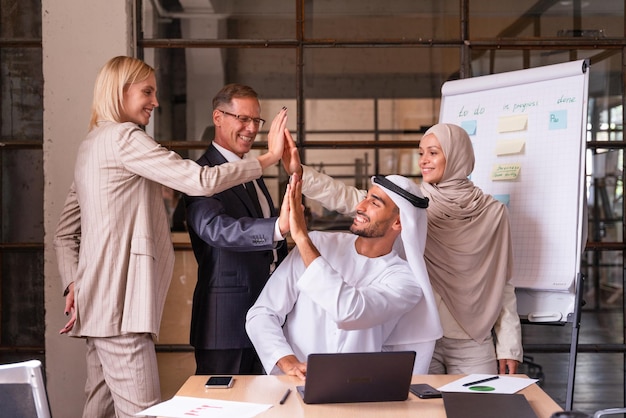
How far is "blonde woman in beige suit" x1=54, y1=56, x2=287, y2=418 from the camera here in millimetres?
2893

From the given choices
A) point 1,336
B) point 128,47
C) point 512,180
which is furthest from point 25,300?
→ point 512,180

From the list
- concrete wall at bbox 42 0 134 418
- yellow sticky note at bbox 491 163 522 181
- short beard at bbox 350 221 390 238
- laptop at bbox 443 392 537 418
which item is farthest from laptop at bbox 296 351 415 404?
concrete wall at bbox 42 0 134 418

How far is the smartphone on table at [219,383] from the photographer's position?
2297 mm

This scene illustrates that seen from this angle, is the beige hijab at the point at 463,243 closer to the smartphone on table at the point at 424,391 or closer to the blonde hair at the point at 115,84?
the smartphone on table at the point at 424,391

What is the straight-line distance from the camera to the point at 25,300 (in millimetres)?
4059

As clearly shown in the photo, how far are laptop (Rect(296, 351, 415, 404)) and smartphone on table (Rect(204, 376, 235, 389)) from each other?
251 millimetres

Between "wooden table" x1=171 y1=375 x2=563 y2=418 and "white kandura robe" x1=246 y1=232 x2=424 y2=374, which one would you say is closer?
"wooden table" x1=171 y1=375 x2=563 y2=418

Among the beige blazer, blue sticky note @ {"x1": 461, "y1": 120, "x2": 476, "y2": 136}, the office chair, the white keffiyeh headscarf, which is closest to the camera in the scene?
the office chair

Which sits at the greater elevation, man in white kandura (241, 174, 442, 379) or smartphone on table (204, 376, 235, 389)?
man in white kandura (241, 174, 442, 379)

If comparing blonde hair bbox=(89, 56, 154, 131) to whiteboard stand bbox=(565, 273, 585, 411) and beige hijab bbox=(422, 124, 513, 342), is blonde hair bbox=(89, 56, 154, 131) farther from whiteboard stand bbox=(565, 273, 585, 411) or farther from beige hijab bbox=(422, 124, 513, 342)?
whiteboard stand bbox=(565, 273, 585, 411)

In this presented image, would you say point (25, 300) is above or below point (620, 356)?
above

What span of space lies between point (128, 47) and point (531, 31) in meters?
1.95

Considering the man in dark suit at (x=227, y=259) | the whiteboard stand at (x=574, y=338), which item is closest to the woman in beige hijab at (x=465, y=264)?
the whiteboard stand at (x=574, y=338)

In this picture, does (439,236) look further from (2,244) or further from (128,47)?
(2,244)
